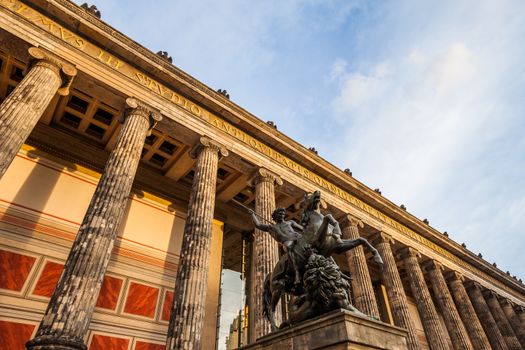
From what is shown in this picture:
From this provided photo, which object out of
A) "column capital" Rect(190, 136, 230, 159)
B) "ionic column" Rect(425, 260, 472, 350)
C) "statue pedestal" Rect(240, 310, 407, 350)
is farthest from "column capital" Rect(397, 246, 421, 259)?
"statue pedestal" Rect(240, 310, 407, 350)

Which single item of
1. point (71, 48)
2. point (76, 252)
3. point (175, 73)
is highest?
point (175, 73)

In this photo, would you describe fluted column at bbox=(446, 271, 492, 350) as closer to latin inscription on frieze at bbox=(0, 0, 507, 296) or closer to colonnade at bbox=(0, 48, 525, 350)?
colonnade at bbox=(0, 48, 525, 350)

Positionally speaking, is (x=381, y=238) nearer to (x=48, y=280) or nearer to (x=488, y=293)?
(x=488, y=293)

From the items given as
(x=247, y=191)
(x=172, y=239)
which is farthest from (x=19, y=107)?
(x=247, y=191)

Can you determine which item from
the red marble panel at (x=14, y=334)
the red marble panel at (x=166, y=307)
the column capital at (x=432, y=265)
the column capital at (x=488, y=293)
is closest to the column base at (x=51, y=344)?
the red marble panel at (x=14, y=334)

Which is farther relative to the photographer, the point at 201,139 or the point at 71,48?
the point at 201,139

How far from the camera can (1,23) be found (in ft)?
28.4

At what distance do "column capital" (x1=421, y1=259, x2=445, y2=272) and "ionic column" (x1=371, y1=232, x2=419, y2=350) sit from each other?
4163mm

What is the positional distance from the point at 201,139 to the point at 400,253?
44.5 feet

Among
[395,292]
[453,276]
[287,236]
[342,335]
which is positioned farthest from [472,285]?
[342,335]

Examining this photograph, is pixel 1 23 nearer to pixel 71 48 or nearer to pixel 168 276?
pixel 71 48

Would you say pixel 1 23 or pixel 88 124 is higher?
pixel 88 124

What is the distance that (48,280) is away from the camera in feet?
33.2

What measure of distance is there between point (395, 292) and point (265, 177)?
8461mm
